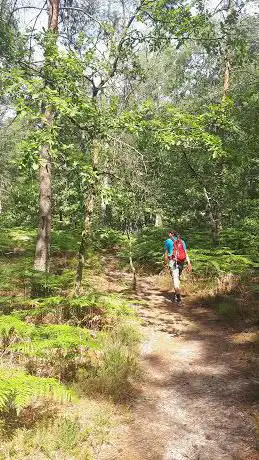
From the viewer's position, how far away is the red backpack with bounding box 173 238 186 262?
10008mm

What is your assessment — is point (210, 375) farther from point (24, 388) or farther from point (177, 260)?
point (177, 260)

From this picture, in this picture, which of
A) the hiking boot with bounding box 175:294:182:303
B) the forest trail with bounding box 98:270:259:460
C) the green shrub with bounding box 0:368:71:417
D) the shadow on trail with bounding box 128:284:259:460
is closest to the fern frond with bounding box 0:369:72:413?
the green shrub with bounding box 0:368:71:417

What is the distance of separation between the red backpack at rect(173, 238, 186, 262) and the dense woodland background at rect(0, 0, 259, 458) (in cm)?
48

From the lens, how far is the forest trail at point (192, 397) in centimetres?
409

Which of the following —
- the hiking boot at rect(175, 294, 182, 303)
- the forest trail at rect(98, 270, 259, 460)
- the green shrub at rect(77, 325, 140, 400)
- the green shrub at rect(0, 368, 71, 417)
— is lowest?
the forest trail at rect(98, 270, 259, 460)

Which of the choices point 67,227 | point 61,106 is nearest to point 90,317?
point 61,106

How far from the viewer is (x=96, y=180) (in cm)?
728

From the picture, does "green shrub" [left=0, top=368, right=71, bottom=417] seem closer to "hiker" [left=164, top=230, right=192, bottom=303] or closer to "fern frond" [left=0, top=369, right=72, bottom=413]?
"fern frond" [left=0, top=369, right=72, bottom=413]

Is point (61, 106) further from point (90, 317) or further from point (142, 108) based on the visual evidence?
point (90, 317)

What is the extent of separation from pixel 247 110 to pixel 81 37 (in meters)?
5.65

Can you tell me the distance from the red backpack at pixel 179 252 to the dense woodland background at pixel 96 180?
0.48 meters

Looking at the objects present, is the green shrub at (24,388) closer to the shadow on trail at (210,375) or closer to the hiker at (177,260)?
the shadow on trail at (210,375)

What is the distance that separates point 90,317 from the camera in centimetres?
755

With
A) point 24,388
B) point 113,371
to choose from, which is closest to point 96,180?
point 113,371
